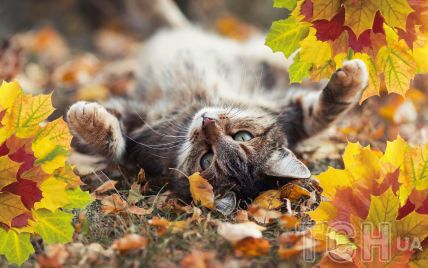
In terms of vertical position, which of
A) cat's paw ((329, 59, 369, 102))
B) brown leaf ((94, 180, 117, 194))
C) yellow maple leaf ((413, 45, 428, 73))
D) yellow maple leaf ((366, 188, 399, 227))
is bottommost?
brown leaf ((94, 180, 117, 194))

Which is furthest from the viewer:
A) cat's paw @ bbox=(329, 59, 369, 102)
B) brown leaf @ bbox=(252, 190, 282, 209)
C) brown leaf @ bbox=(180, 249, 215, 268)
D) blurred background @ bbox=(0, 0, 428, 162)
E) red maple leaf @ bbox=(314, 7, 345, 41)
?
blurred background @ bbox=(0, 0, 428, 162)

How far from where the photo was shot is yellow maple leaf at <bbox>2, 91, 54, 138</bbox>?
2102mm

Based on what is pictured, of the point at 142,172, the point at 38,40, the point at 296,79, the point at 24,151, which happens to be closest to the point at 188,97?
the point at 142,172

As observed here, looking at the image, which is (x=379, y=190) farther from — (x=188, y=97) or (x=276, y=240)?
(x=188, y=97)

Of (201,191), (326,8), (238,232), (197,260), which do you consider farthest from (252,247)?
(326,8)

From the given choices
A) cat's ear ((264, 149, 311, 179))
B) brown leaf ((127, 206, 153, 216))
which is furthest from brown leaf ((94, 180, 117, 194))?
cat's ear ((264, 149, 311, 179))

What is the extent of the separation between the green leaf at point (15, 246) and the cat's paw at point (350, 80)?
1.61 m

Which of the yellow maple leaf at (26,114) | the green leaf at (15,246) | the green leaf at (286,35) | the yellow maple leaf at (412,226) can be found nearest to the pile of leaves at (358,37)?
the green leaf at (286,35)

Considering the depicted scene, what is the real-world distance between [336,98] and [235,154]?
2.39 feet

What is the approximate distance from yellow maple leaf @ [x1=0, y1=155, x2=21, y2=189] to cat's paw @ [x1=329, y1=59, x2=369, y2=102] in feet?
5.05

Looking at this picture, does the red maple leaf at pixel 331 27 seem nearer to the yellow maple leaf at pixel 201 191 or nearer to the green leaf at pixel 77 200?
the yellow maple leaf at pixel 201 191

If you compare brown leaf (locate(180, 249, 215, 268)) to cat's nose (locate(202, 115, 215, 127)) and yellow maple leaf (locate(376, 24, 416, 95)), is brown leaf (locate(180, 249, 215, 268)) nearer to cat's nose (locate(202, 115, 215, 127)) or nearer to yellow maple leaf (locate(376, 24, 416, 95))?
cat's nose (locate(202, 115, 215, 127))

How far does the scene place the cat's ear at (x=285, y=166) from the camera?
2.50 metres

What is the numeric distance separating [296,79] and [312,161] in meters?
0.98
